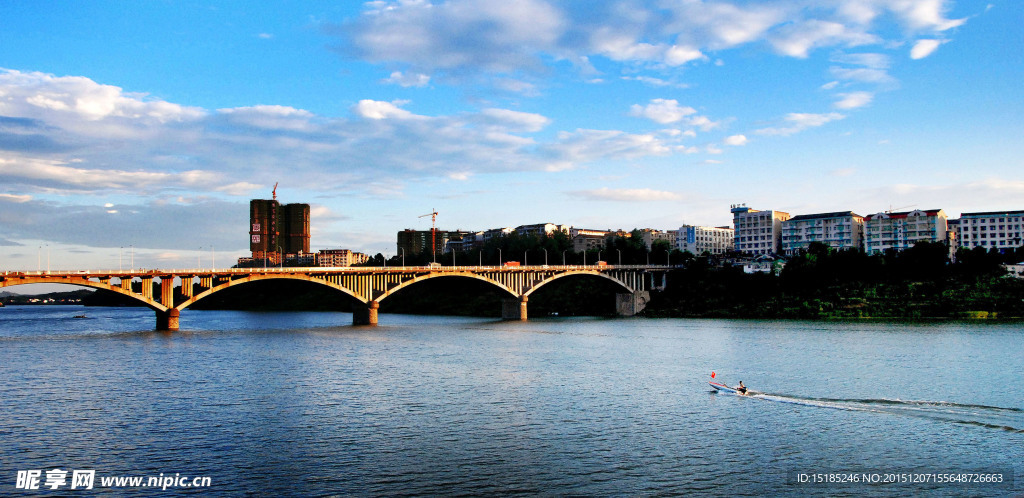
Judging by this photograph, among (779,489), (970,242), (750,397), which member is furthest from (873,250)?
(779,489)

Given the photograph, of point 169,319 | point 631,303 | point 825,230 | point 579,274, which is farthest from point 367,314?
A: point 825,230

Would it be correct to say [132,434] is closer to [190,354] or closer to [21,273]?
[190,354]

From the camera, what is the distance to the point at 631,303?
149 m

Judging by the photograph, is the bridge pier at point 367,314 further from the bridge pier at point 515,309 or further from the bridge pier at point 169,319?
the bridge pier at point 515,309

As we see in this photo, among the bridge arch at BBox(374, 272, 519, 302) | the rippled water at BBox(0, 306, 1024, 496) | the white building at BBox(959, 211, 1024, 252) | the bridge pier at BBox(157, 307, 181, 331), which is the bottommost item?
the rippled water at BBox(0, 306, 1024, 496)

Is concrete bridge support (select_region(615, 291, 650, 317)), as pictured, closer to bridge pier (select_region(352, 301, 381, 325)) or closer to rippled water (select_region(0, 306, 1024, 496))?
bridge pier (select_region(352, 301, 381, 325))

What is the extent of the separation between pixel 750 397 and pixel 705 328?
60.5m

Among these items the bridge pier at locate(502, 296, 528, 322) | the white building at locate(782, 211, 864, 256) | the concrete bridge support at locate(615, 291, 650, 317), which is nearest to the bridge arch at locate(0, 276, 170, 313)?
the bridge pier at locate(502, 296, 528, 322)

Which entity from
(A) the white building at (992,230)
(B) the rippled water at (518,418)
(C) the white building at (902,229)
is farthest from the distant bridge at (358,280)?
(A) the white building at (992,230)

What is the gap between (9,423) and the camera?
117ft

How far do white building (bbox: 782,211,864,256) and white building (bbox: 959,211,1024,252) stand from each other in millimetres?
22167

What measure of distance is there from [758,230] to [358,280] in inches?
4659

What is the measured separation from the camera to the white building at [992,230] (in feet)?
544

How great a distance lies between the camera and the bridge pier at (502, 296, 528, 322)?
446ft
